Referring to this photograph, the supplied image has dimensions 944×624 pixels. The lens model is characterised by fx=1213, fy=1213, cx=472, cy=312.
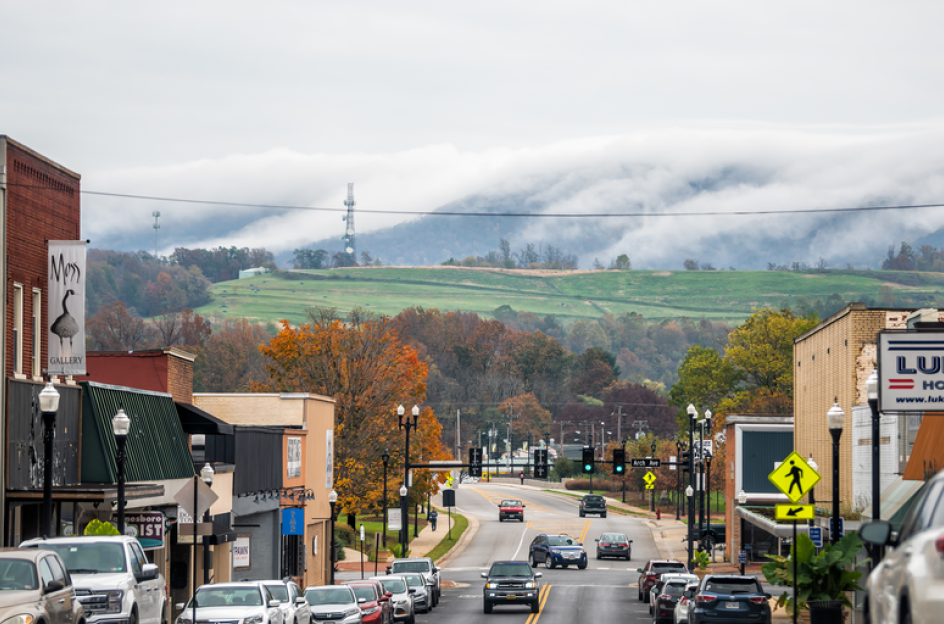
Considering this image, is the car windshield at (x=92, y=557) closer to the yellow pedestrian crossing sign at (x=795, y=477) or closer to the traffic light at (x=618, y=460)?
the yellow pedestrian crossing sign at (x=795, y=477)

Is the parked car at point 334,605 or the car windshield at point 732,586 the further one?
the parked car at point 334,605

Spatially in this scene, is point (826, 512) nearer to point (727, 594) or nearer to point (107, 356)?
point (727, 594)

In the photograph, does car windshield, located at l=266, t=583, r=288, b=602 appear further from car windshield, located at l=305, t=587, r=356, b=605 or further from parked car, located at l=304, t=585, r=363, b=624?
car windshield, located at l=305, t=587, r=356, b=605

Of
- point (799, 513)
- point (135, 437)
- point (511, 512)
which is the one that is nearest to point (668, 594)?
point (799, 513)

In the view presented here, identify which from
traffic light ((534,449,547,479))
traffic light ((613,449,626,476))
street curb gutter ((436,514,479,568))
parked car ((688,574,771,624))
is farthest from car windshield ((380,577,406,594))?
street curb gutter ((436,514,479,568))

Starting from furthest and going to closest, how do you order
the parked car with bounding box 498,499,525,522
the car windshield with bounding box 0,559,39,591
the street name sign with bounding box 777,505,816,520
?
the parked car with bounding box 498,499,525,522 → the street name sign with bounding box 777,505,816,520 → the car windshield with bounding box 0,559,39,591

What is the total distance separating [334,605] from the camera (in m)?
28.4

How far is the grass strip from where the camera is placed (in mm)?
69938

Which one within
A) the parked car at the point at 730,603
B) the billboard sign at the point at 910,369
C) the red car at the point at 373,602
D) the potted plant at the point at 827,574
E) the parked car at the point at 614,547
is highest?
the billboard sign at the point at 910,369

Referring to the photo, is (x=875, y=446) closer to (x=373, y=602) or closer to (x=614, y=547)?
(x=373, y=602)

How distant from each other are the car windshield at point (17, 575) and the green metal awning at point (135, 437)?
14.4m

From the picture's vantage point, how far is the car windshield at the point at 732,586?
26.9m

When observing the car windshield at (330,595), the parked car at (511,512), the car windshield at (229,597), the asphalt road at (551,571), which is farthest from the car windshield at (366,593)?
the parked car at (511,512)

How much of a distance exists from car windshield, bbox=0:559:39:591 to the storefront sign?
2677cm
